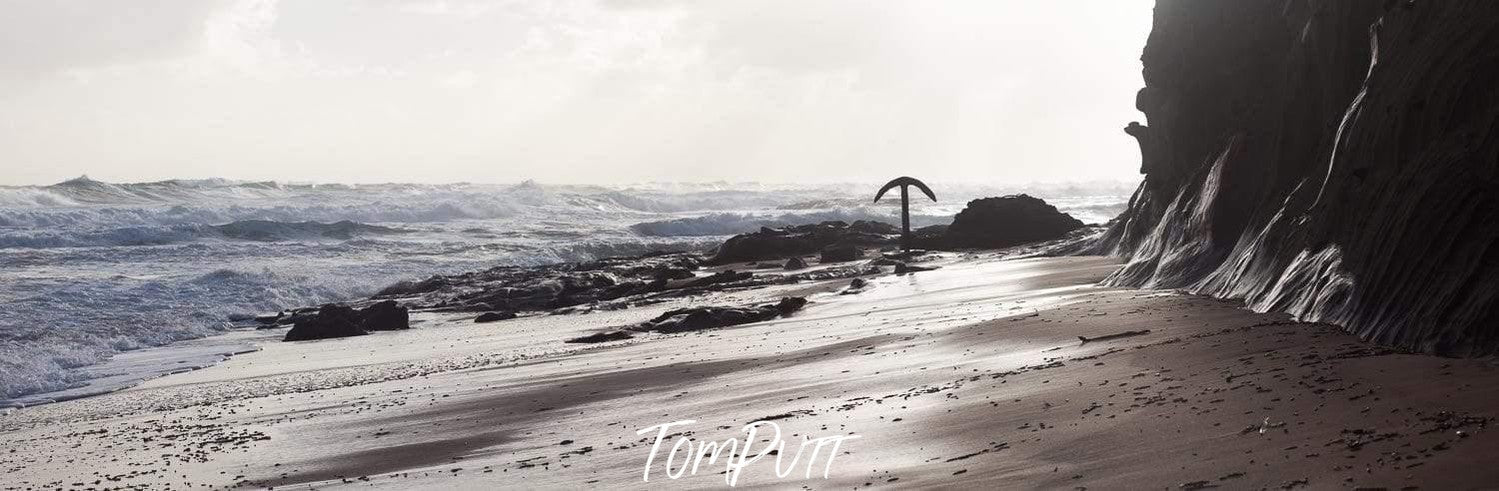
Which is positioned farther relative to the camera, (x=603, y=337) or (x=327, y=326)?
(x=327, y=326)

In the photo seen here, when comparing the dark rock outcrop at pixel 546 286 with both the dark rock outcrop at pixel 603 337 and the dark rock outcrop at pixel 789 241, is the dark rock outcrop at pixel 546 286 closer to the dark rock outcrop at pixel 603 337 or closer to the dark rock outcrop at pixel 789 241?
the dark rock outcrop at pixel 789 241

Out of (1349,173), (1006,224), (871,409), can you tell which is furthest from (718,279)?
(871,409)

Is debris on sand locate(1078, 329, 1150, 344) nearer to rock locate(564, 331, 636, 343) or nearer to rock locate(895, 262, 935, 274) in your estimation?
rock locate(564, 331, 636, 343)

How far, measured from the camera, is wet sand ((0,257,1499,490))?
5.46m

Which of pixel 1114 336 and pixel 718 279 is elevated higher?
pixel 1114 336

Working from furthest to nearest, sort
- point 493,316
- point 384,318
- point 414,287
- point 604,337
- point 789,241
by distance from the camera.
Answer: point 789,241 < point 414,287 < point 493,316 < point 384,318 < point 604,337

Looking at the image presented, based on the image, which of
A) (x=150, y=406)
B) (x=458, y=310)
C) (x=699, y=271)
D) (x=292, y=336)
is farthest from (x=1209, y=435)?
(x=699, y=271)

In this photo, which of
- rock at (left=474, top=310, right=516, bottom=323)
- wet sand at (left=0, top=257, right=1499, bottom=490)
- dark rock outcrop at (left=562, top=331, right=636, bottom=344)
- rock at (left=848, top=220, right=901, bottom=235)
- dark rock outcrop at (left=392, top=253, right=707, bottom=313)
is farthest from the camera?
rock at (left=848, top=220, right=901, bottom=235)

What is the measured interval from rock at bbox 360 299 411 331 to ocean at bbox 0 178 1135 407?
6.36 ft

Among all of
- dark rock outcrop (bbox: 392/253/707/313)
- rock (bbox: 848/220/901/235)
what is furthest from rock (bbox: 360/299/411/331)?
rock (bbox: 848/220/901/235)

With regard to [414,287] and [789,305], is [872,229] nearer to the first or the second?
[414,287]

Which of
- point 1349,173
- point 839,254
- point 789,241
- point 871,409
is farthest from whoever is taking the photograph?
point 789,241

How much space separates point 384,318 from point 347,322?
2.40 ft

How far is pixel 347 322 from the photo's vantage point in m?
20.4
